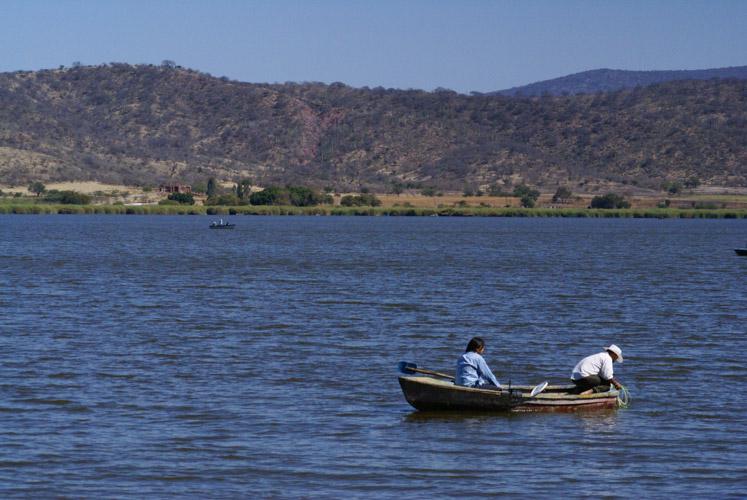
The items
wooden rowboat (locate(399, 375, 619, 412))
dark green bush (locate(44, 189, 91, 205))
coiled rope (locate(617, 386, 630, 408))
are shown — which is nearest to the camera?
wooden rowboat (locate(399, 375, 619, 412))

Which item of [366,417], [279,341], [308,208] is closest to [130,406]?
[366,417]

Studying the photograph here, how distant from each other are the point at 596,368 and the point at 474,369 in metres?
2.35

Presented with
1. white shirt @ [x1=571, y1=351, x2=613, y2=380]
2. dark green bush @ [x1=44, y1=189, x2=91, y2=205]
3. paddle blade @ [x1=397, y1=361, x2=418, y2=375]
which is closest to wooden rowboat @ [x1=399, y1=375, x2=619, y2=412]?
white shirt @ [x1=571, y1=351, x2=613, y2=380]

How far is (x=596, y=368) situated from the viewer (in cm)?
2311

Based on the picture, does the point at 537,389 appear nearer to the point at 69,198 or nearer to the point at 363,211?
the point at 363,211

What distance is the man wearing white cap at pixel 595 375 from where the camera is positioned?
75.5ft

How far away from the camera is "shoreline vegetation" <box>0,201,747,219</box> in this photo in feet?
519

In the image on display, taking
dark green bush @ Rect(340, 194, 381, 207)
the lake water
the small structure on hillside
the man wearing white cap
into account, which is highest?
the small structure on hillside

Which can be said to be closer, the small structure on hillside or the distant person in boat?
the distant person in boat

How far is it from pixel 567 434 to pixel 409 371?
341 cm

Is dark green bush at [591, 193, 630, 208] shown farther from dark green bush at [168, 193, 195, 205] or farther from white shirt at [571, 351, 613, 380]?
white shirt at [571, 351, 613, 380]

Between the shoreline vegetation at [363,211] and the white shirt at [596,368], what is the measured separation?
137 metres

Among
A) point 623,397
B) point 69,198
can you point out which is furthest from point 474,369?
point 69,198

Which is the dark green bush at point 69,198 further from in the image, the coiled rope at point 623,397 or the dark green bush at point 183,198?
the coiled rope at point 623,397
